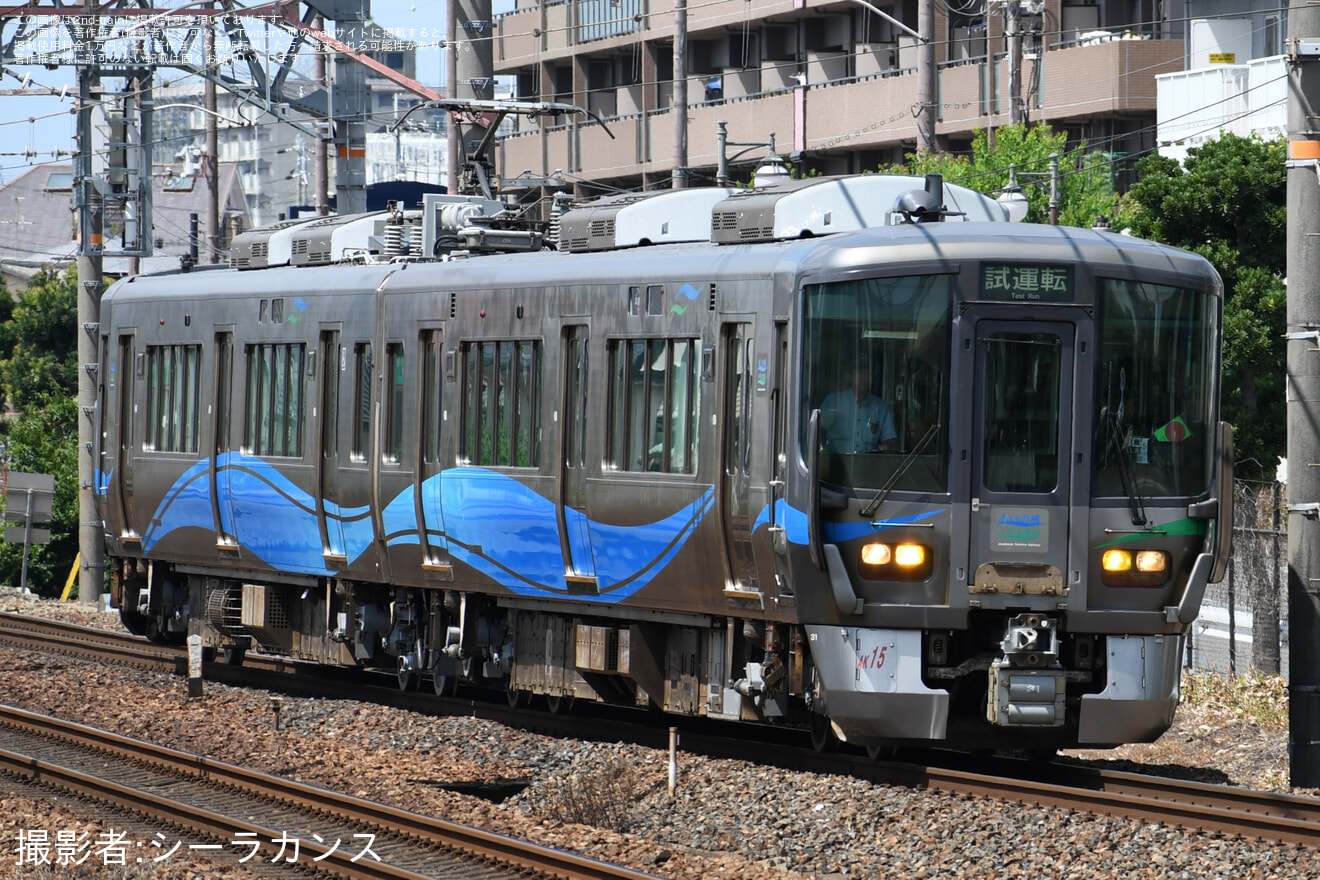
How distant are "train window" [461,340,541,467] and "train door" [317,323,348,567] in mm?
1770

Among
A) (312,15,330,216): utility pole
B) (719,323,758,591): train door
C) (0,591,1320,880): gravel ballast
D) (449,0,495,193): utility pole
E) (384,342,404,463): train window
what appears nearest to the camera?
(0,591,1320,880): gravel ballast

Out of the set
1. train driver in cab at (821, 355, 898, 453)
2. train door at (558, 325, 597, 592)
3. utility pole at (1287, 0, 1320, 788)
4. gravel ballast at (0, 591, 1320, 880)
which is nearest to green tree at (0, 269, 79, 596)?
gravel ballast at (0, 591, 1320, 880)

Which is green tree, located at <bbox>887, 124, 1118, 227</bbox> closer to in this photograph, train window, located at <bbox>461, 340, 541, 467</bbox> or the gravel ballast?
the gravel ballast


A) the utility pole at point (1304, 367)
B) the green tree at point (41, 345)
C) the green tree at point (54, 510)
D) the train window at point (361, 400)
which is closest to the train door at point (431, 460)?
the train window at point (361, 400)

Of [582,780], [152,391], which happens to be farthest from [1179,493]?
[152,391]

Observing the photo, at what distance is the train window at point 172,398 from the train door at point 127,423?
0.32 meters

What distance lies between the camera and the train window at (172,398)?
1847 cm

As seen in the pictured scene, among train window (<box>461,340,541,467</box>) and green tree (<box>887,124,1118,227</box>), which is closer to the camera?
train window (<box>461,340,541,467</box>)

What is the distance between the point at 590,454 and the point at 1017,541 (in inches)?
124

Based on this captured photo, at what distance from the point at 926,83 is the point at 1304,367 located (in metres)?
13.4

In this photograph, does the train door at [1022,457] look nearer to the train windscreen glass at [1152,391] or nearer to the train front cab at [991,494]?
the train front cab at [991,494]

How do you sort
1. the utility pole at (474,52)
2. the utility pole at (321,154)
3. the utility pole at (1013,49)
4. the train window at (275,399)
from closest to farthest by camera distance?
the train window at (275,399) < the utility pole at (474,52) < the utility pole at (1013,49) < the utility pole at (321,154)

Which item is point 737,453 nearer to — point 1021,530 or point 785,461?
point 785,461

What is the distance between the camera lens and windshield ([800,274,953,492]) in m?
11.8
